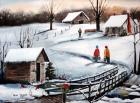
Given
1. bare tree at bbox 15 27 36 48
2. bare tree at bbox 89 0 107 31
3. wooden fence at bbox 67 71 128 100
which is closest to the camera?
wooden fence at bbox 67 71 128 100

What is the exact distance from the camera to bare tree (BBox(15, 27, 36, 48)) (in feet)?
12.3

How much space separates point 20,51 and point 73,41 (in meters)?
0.45

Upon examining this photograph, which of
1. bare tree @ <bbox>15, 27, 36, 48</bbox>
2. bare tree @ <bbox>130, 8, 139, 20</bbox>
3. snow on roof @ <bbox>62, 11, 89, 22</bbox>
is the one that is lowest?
bare tree @ <bbox>15, 27, 36, 48</bbox>

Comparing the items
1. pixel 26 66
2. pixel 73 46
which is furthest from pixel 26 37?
pixel 73 46

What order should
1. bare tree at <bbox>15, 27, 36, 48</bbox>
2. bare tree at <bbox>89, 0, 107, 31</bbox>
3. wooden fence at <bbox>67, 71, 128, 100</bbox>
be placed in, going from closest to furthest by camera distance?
wooden fence at <bbox>67, 71, 128, 100</bbox>
bare tree at <bbox>15, 27, 36, 48</bbox>
bare tree at <bbox>89, 0, 107, 31</bbox>

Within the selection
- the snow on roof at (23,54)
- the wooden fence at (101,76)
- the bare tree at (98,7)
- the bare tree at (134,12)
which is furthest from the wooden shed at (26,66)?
the bare tree at (134,12)

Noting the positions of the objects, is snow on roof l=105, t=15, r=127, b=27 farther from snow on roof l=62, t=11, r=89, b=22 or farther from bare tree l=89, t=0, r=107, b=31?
snow on roof l=62, t=11, r=89, b=22

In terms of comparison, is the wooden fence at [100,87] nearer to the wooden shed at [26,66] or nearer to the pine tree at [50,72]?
the pine tree at [50,72]

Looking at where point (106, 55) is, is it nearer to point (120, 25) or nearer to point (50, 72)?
point (120, 25)

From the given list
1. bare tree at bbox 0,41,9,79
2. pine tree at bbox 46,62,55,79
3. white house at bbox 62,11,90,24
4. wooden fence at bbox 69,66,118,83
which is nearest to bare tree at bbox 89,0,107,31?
white house at bbox 62,11,90,24

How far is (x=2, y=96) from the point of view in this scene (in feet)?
11.8

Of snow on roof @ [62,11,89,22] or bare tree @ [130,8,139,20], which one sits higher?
bare tree @ [130,8,139,20]

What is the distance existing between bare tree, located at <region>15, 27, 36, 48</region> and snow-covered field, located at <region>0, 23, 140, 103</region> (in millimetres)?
26

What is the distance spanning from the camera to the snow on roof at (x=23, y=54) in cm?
367
